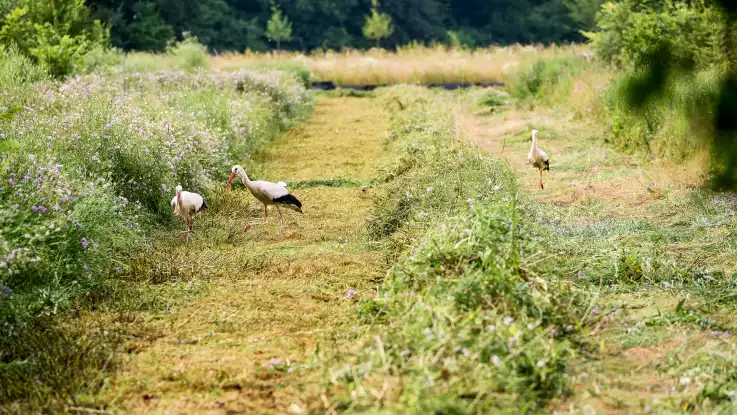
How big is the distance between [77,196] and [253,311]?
5.36 ft

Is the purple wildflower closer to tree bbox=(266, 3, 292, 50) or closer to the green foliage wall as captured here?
the green foliage wall

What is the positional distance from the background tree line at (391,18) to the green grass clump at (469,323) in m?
37.9

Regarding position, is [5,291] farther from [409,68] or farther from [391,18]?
[391,18]

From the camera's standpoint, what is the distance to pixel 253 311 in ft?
17.0

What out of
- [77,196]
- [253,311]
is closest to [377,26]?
[77,196]

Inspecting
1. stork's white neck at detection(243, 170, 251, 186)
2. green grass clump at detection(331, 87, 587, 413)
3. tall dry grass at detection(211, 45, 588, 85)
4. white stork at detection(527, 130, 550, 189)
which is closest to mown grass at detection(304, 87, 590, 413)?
green grass clump at detection(331, 87, 587, 413)

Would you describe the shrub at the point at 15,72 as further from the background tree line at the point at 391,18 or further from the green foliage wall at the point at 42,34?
the background tree line at the point at 391,18

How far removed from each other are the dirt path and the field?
20 mm

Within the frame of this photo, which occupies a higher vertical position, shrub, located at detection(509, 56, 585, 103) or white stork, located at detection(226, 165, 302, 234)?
white stork, located at detection(226, 165, 302, 234)

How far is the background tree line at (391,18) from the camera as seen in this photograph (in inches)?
1780

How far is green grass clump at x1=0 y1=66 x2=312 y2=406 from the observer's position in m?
4.43

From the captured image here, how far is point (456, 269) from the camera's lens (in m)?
4.52

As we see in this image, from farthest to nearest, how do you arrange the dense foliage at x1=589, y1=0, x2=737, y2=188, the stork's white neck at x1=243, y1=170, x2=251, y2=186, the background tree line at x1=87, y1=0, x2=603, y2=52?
the background tree line at x1=87, y1=0, x2=603, y2=52
the stork's white neck at x1=243, y1=170, x2=251, y2=186
the dense foliage at x1=589, y1=0, x2=737, y2=188

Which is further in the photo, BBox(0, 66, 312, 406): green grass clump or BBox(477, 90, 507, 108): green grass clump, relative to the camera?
BBox(477, 90, 507, 108): green grass clump
